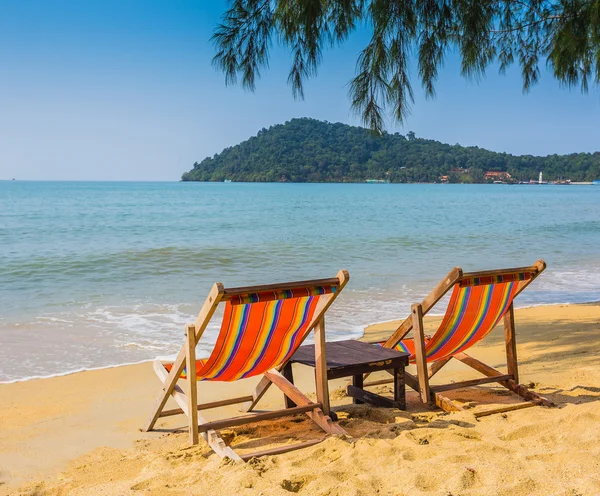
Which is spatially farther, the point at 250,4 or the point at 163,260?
the point at 163,260

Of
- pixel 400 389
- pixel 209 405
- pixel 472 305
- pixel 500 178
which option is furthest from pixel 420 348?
pixel 500 178

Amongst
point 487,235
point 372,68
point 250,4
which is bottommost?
point 487,235

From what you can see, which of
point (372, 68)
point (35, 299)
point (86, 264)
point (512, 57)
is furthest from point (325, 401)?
point (86, 264)

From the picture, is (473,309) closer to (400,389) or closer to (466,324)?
(466,324)

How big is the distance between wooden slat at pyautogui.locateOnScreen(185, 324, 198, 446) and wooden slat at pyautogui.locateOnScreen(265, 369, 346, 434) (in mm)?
569

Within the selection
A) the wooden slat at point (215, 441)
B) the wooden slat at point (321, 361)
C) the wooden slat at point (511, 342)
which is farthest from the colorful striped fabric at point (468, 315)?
the wooden slat at point (215, 441)

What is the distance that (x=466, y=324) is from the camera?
3504 millimetres

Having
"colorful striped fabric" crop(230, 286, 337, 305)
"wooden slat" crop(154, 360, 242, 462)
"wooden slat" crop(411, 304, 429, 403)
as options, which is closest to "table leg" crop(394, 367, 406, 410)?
"wooden slat" crop(411, 304, 429, 403)

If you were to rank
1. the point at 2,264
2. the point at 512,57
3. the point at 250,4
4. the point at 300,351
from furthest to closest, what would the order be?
the point at 2,264
the point at 512,57
the point at 250,4
the point at 300,351

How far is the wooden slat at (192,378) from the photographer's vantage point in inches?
111

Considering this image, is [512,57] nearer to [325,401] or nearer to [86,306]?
[325,401]

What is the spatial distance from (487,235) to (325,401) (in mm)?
18337

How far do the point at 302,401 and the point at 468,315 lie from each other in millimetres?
1050

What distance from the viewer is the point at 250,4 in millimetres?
4633
